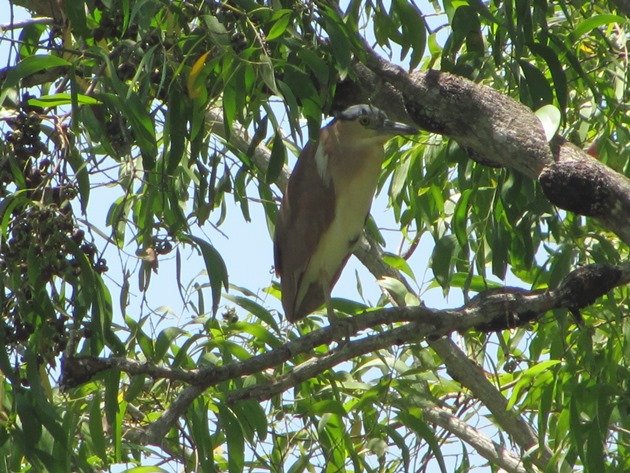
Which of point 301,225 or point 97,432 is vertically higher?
point 301,225

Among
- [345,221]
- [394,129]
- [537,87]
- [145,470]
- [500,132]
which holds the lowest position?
[145,470]

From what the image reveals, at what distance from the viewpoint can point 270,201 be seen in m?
2.79

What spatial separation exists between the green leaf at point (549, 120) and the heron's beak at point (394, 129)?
3.73ft

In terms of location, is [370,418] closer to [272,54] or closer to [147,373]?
[147,373]

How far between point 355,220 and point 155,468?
4.42 ft

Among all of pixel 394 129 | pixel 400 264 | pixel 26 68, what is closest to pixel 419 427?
pixel 400 264

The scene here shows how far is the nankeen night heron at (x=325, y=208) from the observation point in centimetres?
361

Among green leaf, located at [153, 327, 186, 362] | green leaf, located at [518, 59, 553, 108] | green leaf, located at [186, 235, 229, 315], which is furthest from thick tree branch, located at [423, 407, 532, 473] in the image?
green leaf, located at [186, 235, 229, 315]

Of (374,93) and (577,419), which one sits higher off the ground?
(374,93)

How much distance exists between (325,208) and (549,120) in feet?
5.54

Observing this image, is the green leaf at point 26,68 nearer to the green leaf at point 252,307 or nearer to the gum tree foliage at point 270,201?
the gum tree foliage at point 270,201

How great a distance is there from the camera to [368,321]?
240 centimetres

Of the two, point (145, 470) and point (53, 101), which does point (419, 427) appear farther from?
point (53, 101)

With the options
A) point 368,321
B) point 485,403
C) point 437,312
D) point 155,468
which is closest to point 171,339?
point 155,468
